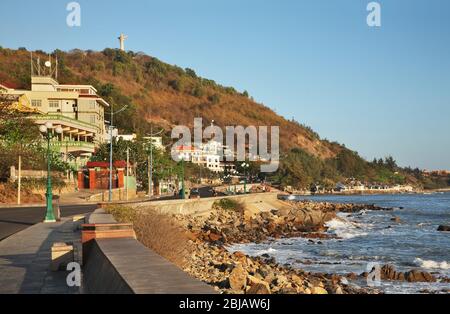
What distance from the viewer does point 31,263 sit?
12.8 m

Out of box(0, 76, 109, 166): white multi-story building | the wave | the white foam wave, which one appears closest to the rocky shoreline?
the white foam wave

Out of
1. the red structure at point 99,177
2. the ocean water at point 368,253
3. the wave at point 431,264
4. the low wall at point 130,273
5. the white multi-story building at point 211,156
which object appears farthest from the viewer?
the white multi-story building at point 211,156

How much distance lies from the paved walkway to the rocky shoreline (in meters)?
4.31

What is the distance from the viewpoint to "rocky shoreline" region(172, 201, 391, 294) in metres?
15.4

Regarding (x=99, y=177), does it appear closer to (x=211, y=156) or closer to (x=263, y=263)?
(x=263, y=263)

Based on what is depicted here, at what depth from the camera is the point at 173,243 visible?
51.6ft

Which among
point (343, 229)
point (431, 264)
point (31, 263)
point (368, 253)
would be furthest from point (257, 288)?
point (343, 229)

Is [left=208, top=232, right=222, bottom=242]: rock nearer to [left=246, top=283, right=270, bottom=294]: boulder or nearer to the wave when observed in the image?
the wave

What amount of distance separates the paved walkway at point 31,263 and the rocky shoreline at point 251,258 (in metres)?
4.31

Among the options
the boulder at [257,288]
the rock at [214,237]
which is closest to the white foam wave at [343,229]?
the rock at [214,237]

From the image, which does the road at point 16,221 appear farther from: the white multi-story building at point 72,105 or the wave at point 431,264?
the white multi-story building at point 72,105

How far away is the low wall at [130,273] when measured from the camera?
20.3ft

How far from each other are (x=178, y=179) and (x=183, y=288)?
83.4 meters
